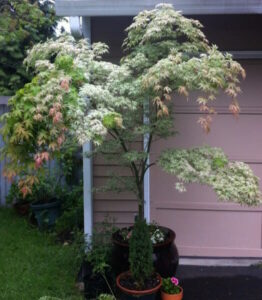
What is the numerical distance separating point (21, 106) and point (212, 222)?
2.90 metres

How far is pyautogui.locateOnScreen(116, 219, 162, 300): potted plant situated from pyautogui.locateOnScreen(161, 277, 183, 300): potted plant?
0.20 metres

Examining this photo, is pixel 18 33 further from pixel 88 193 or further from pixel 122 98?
pixel 122 98

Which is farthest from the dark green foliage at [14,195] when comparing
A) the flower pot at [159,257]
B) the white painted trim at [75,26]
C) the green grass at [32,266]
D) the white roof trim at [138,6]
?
the white roof trim at [138,6]

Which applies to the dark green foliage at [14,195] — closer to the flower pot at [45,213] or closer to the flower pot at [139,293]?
the flower pot at [45,213]

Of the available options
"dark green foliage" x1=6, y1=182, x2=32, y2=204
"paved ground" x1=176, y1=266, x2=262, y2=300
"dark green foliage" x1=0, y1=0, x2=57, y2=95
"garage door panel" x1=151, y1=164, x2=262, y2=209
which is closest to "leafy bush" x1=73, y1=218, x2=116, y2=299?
"garage door panel" x1=151, y1=164, x2=262, y2=209

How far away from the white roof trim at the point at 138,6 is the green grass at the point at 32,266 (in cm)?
275

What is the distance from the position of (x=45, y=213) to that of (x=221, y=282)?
2779mm

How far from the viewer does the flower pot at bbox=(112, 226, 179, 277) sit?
4.13 meters

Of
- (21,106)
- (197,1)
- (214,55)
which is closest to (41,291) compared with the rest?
(21,106)

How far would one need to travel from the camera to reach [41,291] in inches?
173

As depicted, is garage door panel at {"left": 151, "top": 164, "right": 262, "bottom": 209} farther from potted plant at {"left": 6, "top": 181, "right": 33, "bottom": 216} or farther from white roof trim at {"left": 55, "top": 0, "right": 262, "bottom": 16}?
potted plant at {"left": 6, "top": 181, "right": 33, "bottom": 216}

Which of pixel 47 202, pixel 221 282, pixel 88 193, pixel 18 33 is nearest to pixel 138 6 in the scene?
pixel 88 193

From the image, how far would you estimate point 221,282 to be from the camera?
462 cm

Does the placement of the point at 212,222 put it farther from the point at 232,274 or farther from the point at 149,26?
the point at 149,26
